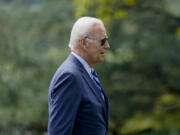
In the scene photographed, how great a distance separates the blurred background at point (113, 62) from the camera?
1089cm

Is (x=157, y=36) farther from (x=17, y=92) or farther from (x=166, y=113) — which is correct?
(x=17, y=92)

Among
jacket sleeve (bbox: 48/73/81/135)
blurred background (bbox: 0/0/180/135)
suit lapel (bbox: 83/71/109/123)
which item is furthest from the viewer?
blurred background (bbox: 0/0/180/135)

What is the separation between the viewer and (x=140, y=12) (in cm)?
1219

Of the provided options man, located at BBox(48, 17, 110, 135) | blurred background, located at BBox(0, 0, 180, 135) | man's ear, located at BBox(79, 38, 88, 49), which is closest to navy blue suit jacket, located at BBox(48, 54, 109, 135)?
man, located at BBox(48, 17, 110, 135)

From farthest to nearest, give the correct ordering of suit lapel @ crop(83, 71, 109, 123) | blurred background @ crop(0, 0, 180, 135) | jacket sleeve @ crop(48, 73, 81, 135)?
blurred background @ crop(0, 0, 180, 135)
suit lapel @ crop(83, 71, 109, 123)
jacket sleeve @ crop(48, 73, 81, 135)

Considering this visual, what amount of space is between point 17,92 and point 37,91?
126 centimetres

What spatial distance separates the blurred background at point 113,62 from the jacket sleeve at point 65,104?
7800 millimetres

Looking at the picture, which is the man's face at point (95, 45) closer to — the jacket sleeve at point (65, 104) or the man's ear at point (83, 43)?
the man's ear at point (83, 43)

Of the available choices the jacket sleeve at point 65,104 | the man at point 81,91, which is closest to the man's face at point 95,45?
the man at point 81,91

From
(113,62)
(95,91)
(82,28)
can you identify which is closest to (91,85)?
(95,91)

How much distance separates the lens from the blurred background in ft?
35.7

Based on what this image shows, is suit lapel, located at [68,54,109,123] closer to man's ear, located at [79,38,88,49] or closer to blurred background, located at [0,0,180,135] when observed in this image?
man's ear, located at [79,38,88,49]

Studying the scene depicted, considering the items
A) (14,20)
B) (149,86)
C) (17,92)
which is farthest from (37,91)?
(149,86)

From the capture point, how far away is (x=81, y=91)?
2.38 metres
